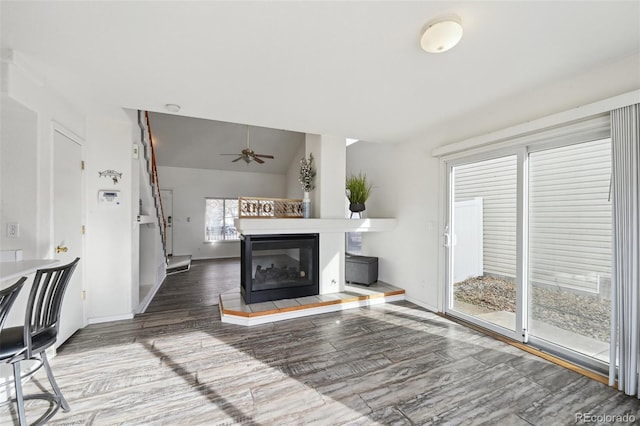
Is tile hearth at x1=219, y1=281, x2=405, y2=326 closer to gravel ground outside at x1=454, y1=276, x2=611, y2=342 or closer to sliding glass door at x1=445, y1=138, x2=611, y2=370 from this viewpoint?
sliding glass door at x1=445, y1=138, x2=611, y2=370

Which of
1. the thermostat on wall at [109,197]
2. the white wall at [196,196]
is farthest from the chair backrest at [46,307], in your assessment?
the white wall at [196,196]

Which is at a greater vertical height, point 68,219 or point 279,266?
point 68,219

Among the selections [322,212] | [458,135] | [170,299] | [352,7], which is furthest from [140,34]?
[170,299]

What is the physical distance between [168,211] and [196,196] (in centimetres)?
85

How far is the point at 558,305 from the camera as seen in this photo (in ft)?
7.91

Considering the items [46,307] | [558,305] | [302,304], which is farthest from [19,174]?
A: [558,305]

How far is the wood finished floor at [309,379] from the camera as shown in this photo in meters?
1.68

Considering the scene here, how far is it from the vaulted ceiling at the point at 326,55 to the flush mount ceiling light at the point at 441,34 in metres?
0.05

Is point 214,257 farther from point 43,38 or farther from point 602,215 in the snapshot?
point 602,215

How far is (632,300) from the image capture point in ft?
6.08

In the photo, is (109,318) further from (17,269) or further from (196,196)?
(196,196)

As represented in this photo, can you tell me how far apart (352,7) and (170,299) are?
4.30m

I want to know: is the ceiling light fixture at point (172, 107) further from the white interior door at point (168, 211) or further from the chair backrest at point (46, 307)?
the white interior door at point (168, 211)

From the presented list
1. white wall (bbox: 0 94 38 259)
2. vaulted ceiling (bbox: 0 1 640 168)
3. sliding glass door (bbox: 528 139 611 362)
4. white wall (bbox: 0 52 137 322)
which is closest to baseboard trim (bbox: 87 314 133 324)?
white wall (bbox: 0 52 137 322)
